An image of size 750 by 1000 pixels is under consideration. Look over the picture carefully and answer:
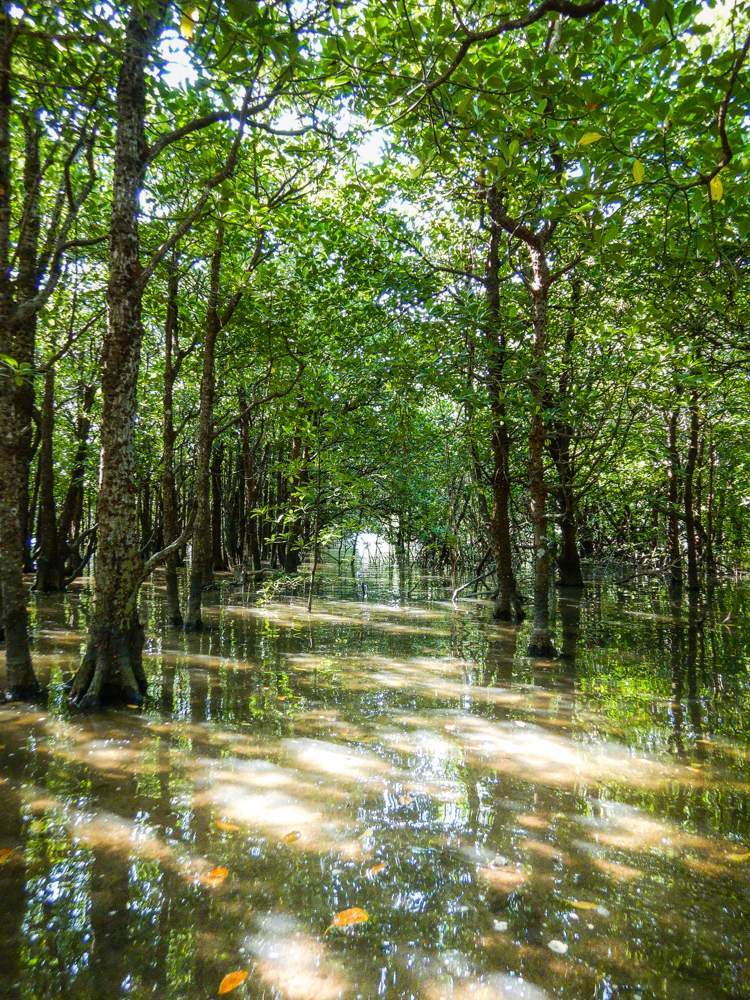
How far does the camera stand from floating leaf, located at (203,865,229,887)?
3.07 m

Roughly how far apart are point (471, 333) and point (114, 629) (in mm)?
6892

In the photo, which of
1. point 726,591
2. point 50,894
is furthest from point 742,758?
point 726,591

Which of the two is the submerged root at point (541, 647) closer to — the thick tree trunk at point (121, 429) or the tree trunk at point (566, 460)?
the tree trunk at point (566, 460)

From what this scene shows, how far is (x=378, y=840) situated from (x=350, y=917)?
29.0 inches

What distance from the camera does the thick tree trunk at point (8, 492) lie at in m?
5.62

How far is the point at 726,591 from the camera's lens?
64.6 ft

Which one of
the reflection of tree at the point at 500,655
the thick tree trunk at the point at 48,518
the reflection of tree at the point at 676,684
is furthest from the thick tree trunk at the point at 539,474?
the thick tree trunk at the point at 48,518

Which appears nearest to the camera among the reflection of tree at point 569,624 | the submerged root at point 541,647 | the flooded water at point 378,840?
the flooded water at point 378,840

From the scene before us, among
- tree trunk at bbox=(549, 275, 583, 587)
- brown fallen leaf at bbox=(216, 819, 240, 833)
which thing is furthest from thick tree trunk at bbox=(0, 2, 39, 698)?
tree trunk at bbox=(549, 275, 583, 587)

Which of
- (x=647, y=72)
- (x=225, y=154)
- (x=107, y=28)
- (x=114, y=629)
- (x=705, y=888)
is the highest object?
(x=225, y=154)

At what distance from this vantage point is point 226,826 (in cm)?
365

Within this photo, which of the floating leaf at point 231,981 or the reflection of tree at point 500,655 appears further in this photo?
the reflection of tree at point 500,655

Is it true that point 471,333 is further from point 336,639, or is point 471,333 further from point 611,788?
point 611,788

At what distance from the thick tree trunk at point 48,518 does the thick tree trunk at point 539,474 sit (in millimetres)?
11639
